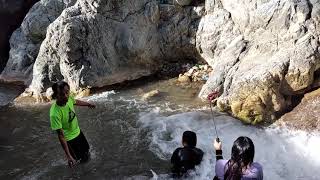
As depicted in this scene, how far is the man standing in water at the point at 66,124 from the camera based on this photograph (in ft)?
20.0

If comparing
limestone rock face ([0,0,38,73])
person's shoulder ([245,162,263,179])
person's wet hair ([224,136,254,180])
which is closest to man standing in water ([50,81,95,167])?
person's wet hair ([224,136,254,180])

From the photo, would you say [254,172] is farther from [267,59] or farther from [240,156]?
[267,59]

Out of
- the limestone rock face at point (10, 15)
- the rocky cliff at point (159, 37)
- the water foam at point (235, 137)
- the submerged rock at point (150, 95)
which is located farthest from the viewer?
the limestone rock face at point (10, 15)

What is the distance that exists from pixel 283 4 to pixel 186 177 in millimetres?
5078

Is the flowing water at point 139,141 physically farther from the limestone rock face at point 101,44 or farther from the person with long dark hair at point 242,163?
the person with long dark hair at point 242,163

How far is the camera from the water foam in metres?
7.21

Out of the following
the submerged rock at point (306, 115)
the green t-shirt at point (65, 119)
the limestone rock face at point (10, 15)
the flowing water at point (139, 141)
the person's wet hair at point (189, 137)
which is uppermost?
the limestone rock face at point (10, 15)

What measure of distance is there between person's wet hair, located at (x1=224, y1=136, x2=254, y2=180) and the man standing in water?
276 cm

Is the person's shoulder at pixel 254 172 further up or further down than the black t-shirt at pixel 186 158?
further up

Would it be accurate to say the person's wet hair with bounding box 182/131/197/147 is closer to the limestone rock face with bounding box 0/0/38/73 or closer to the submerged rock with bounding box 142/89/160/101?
the submerged rock with bounding box 142/89/160/101

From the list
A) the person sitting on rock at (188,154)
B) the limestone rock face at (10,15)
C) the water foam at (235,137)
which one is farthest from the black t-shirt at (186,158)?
the limestone rock face at (10,15)

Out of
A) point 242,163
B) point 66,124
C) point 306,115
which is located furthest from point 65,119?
point 306,115

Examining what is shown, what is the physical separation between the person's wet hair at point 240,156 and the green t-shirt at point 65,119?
299 cm

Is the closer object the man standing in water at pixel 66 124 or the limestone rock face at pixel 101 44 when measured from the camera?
the man standing in water at pixel 66 124
